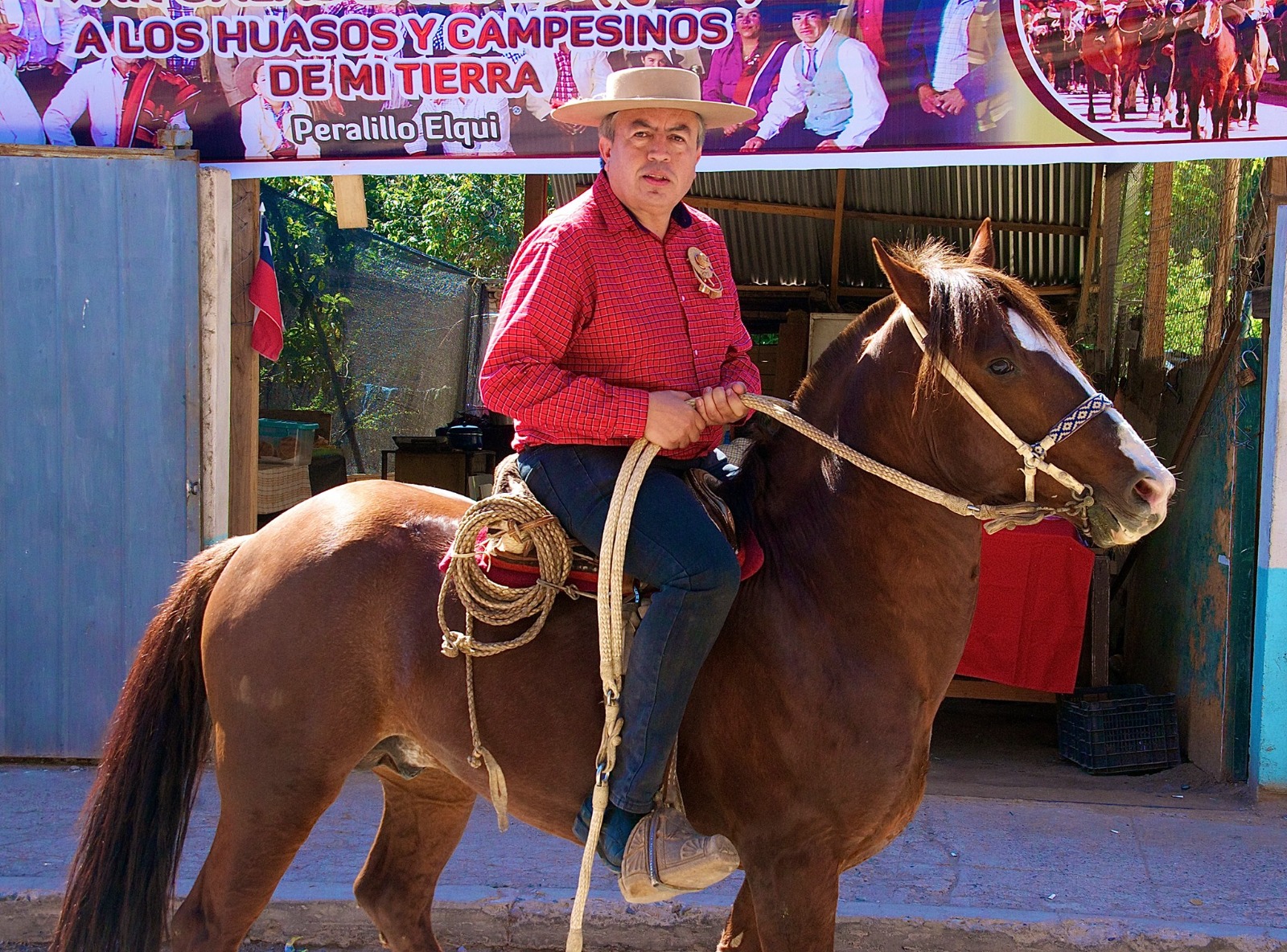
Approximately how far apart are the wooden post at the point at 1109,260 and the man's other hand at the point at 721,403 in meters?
5.99

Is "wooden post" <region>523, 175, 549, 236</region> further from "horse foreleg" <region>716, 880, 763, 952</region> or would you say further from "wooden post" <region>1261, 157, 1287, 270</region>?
"horse foreleg" <region>716, 880, 763, 952</region>

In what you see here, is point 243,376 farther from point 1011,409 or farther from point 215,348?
point 1011,409

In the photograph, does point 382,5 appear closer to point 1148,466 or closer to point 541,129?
point 541,129

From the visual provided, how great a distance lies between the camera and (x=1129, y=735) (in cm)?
570

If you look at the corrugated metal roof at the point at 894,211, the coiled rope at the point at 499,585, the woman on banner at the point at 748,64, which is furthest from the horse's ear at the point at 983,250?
the corrugated metal roof at the point at 894,211

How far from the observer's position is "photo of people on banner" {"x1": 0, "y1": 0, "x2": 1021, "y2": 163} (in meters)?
4.82

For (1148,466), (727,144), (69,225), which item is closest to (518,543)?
(1148,466)

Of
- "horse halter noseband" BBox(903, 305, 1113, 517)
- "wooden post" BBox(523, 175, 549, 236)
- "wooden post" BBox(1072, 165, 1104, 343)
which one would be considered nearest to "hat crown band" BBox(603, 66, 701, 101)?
"horse halter noseband" BBox(903, 305, 1113, 517)

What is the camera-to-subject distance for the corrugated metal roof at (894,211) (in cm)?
880

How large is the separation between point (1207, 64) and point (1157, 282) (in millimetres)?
2395

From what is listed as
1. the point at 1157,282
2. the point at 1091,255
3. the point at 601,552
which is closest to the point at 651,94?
the point at 601,552

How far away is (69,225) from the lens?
519cm

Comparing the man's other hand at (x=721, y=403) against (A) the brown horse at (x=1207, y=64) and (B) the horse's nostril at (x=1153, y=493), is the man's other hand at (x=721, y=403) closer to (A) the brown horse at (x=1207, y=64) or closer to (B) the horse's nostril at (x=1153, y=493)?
(B) the horse's nostril at (x=1153, y=493)

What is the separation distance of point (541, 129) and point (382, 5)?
3.03 feet
